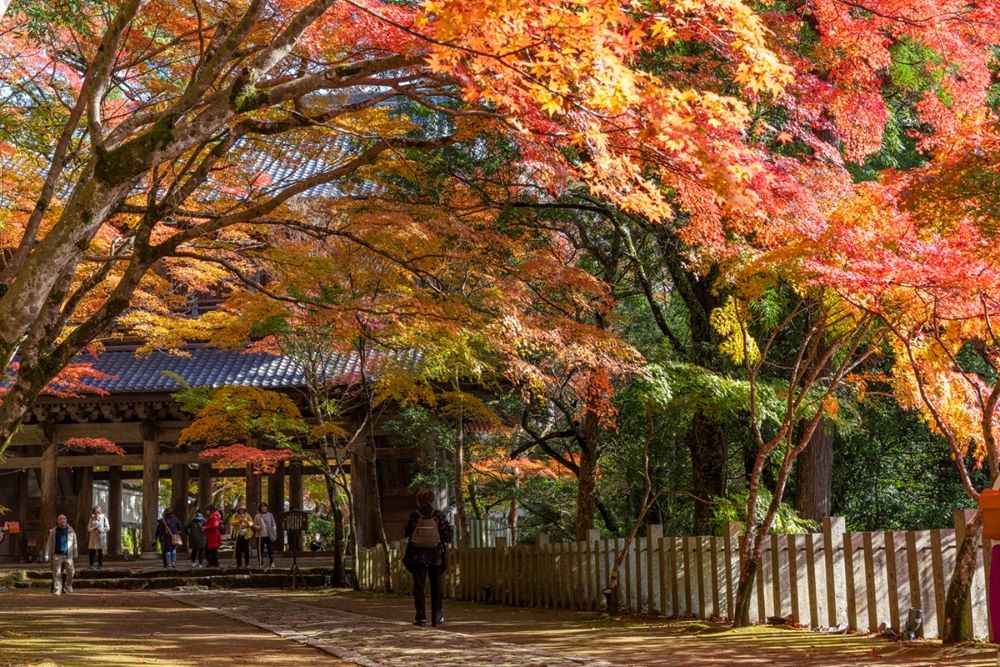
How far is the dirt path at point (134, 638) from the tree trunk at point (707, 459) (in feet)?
18.0

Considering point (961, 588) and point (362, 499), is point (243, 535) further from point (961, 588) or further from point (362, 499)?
point (961, 588)

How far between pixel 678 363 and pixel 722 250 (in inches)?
77.8

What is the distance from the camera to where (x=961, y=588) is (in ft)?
23.6

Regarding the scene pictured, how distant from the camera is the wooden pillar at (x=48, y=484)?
23.0 meters

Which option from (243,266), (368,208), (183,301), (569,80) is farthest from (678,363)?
(183,301)

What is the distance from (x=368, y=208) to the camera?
11984 mm

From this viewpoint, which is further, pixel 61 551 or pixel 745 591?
pixel 61 551

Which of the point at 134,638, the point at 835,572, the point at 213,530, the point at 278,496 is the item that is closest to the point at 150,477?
the point at 213,530

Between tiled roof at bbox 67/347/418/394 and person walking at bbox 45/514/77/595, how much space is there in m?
5.04

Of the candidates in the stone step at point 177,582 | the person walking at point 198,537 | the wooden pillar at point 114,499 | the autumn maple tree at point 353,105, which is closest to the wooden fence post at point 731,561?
the autumn maple tree at point 353,105

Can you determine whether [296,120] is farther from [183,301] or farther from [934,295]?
[183,301]

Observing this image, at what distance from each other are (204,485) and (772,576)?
67.4 ft

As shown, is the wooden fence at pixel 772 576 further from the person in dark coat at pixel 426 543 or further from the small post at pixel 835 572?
the person in dark coat at pixel 426 543

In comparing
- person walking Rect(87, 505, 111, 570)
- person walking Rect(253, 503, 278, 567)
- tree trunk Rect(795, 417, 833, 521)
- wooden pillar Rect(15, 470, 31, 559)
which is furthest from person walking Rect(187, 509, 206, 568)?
tree trunk Rect(795, 417, 833, 521)
